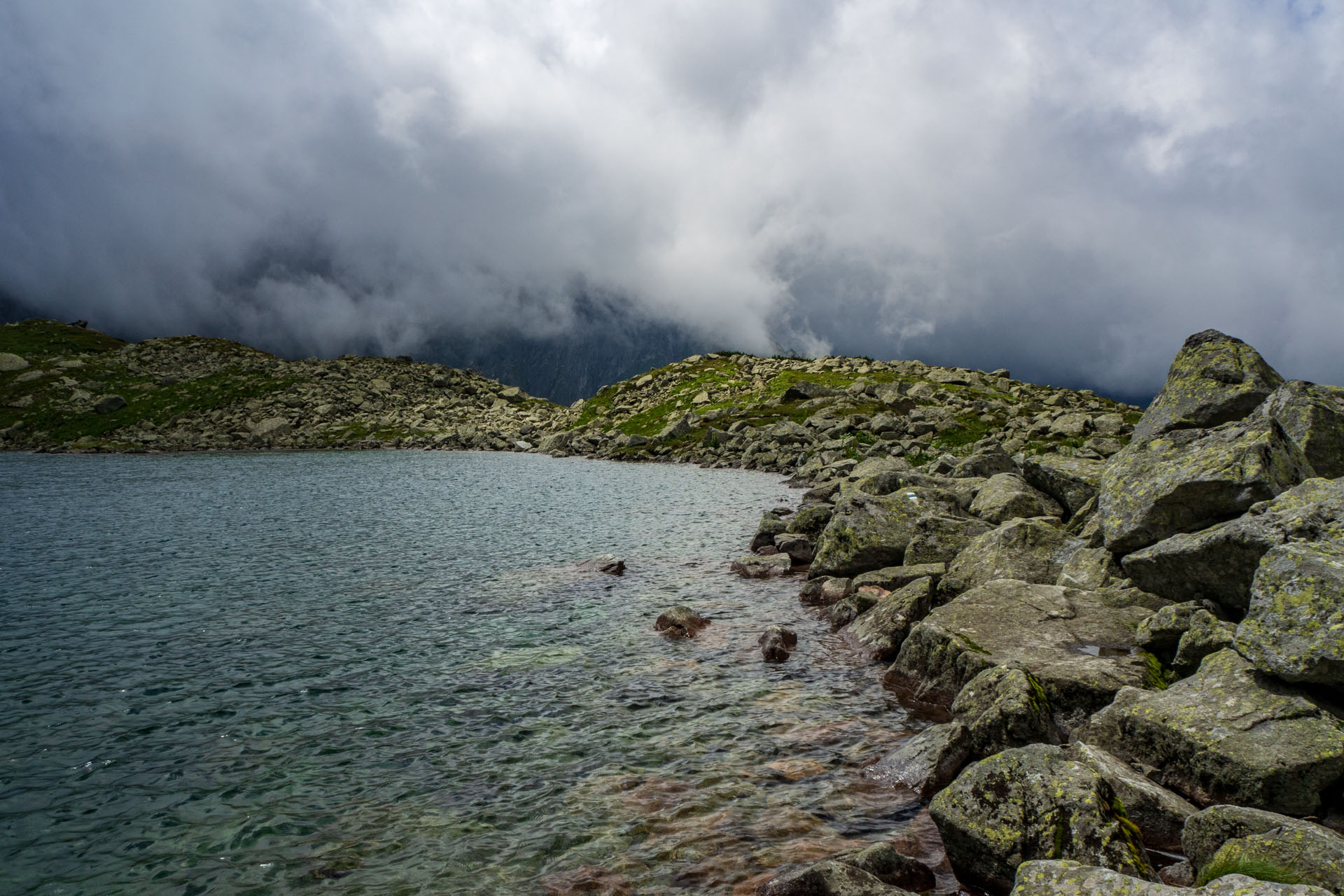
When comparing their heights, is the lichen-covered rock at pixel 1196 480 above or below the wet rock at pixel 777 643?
above

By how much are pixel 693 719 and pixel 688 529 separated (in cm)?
3178

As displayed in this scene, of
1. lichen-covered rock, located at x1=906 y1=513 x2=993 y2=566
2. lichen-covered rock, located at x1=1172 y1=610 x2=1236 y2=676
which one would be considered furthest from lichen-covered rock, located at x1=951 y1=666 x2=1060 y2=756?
lichen-covered rock, located at x1=906 y1=513 x2=993 y2=566

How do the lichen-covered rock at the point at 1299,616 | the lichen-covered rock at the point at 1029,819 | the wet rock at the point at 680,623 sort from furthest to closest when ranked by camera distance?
1. the wet rock at the point at 680,623
2. the lichen-covered rock at the point at 1299,616
3. the lichen-covered rock at the point at 1029,819

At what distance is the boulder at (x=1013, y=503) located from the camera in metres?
29.4

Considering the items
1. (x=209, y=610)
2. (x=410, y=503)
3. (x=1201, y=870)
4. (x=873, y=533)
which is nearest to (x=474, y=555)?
(x=209, y=610)

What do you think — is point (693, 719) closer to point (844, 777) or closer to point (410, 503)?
point (844, 777)

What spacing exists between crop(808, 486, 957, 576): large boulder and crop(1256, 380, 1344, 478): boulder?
13.5 m

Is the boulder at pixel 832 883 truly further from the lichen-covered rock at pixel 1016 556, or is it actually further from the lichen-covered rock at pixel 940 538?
the lichen-covered rock at pixel 940 538

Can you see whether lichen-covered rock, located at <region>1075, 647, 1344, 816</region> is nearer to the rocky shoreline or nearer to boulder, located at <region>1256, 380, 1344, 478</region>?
the rocky shoreline

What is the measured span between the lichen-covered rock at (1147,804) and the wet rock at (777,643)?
10.5 m

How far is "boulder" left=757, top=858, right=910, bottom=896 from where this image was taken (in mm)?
8906

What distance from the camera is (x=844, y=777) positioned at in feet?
43.8

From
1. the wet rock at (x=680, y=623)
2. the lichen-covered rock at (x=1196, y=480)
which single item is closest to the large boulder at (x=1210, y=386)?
the lichen-covered rock at (x=1196, y=480)

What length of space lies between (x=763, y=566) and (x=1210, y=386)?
19898mm
